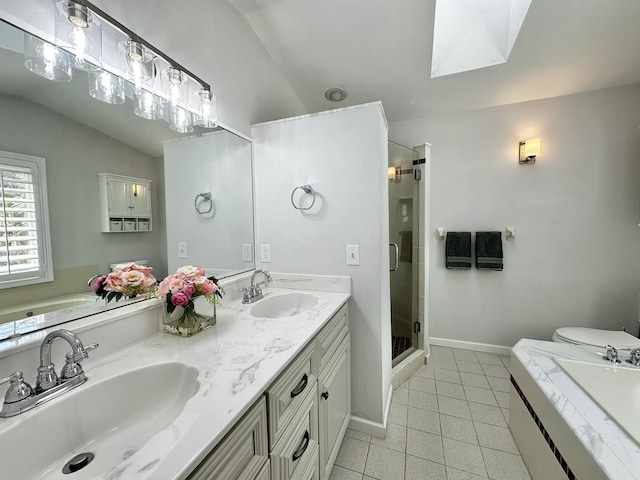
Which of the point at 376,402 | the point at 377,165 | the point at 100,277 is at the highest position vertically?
the point at 377,165

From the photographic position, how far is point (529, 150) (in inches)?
95.2

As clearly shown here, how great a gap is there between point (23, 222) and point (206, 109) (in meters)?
0.94

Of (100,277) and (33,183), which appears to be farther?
(100,277)

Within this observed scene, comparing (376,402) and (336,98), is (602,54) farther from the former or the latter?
(376,402)

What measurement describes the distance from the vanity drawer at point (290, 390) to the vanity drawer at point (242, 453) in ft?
0.12

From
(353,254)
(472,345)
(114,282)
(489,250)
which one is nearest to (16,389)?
(114,282)

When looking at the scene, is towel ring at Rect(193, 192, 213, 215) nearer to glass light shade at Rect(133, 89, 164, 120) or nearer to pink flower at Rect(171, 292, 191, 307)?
glass light shade at Rect(133, 89, 164, 120)

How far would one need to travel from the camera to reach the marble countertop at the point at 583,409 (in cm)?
89

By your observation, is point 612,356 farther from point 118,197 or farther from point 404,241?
point 118,197

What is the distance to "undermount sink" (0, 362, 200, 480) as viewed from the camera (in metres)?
0.58

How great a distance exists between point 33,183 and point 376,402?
2.01 metres

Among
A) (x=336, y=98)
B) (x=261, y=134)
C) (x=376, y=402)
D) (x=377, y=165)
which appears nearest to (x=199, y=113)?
(x=261, y=134)

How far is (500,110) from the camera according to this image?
2.57 meters

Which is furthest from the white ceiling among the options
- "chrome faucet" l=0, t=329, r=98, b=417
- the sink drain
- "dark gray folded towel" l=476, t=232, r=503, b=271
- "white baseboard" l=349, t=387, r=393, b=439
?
"white baseboard" l=349, t=387, r=393, b=439
